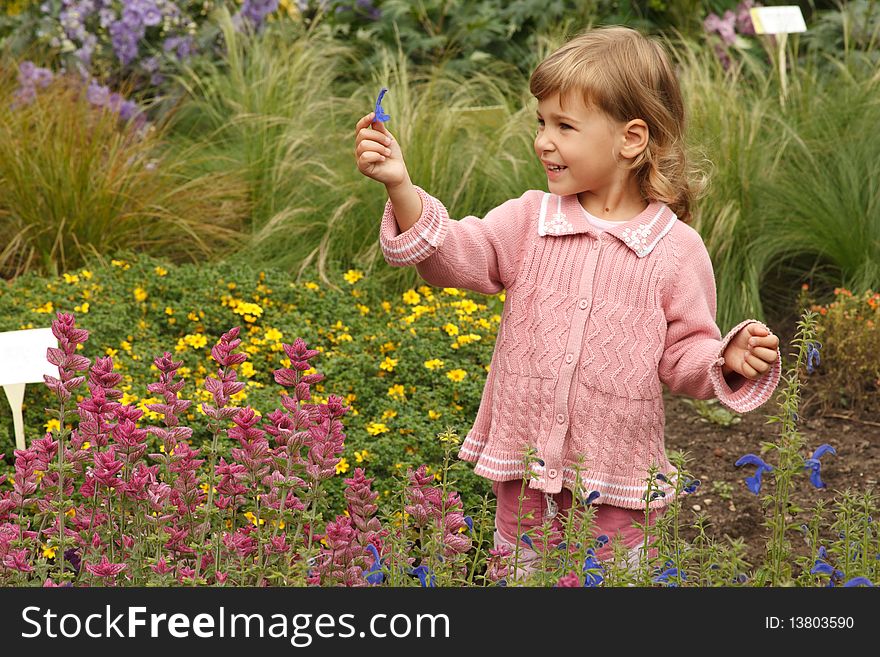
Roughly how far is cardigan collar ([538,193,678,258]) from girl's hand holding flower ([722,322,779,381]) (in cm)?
29

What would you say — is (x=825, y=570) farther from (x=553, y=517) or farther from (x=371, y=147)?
(x=371, y=147)

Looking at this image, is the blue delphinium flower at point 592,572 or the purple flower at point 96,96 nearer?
the blue delphinium flower at point 592,572

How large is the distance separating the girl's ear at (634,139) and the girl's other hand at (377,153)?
Answer: 0.51 m

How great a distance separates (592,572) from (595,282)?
0.74 m

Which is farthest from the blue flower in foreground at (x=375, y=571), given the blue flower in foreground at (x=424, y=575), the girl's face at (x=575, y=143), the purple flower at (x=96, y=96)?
the purple flower at (x=96, y=96)

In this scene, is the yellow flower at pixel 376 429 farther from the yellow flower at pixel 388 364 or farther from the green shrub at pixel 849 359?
the green shrub at pixel 849 359

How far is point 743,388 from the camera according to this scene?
2367 mm

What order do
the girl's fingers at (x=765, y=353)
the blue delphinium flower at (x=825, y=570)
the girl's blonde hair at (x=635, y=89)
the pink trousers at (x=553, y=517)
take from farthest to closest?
1. the pink trousers at (x=553, y=517)
2. the girl's blonde hair at (x=635, y=89)
3. the girl's fingers at (x=765, y=353)
4. the blue delphinium flower at (x=825, y=570)

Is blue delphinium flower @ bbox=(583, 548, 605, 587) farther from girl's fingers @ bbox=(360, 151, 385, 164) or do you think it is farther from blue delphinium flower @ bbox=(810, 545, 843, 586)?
girl's fingers @ bbox=(360, 151, 385, 164)

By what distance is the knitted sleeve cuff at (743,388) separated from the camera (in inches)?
92.0

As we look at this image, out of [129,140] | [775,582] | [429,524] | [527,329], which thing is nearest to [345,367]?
[527,329]

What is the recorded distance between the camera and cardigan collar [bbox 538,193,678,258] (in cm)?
250

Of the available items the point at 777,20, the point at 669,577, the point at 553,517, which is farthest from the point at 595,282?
the point at 777,20

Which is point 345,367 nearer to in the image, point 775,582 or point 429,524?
point 429,524
